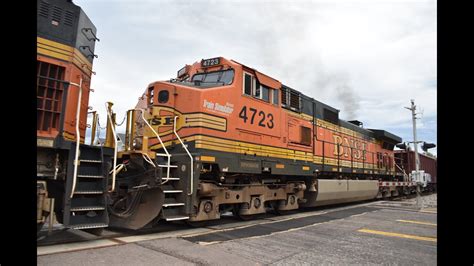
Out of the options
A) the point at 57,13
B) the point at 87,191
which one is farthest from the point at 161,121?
the point at 57,13

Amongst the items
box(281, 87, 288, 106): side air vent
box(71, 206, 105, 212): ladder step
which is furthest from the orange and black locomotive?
box(281, 87, 288, 106): side air vent

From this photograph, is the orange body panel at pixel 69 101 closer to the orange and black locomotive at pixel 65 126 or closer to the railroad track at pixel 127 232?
the orange and black locomotive at pixel 65 126

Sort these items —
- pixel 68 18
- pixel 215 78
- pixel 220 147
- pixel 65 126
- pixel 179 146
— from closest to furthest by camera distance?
pixel 65 126 < pixel 68 18 < pixel 179 146 < pixel 220 147 < pixel 215 78

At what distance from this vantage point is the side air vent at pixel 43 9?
15.4 ft

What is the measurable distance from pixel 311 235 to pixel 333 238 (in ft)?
1.44

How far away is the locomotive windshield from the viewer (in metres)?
7.75

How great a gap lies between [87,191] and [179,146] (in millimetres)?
2487

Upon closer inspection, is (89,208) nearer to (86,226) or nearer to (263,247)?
(86,226)

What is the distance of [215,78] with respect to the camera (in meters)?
8.00

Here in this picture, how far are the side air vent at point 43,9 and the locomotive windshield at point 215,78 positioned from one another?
3.58 m

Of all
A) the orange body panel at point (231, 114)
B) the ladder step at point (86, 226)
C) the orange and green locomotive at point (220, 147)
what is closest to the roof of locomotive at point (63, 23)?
the orange and green locomotive at point (220, 147)
